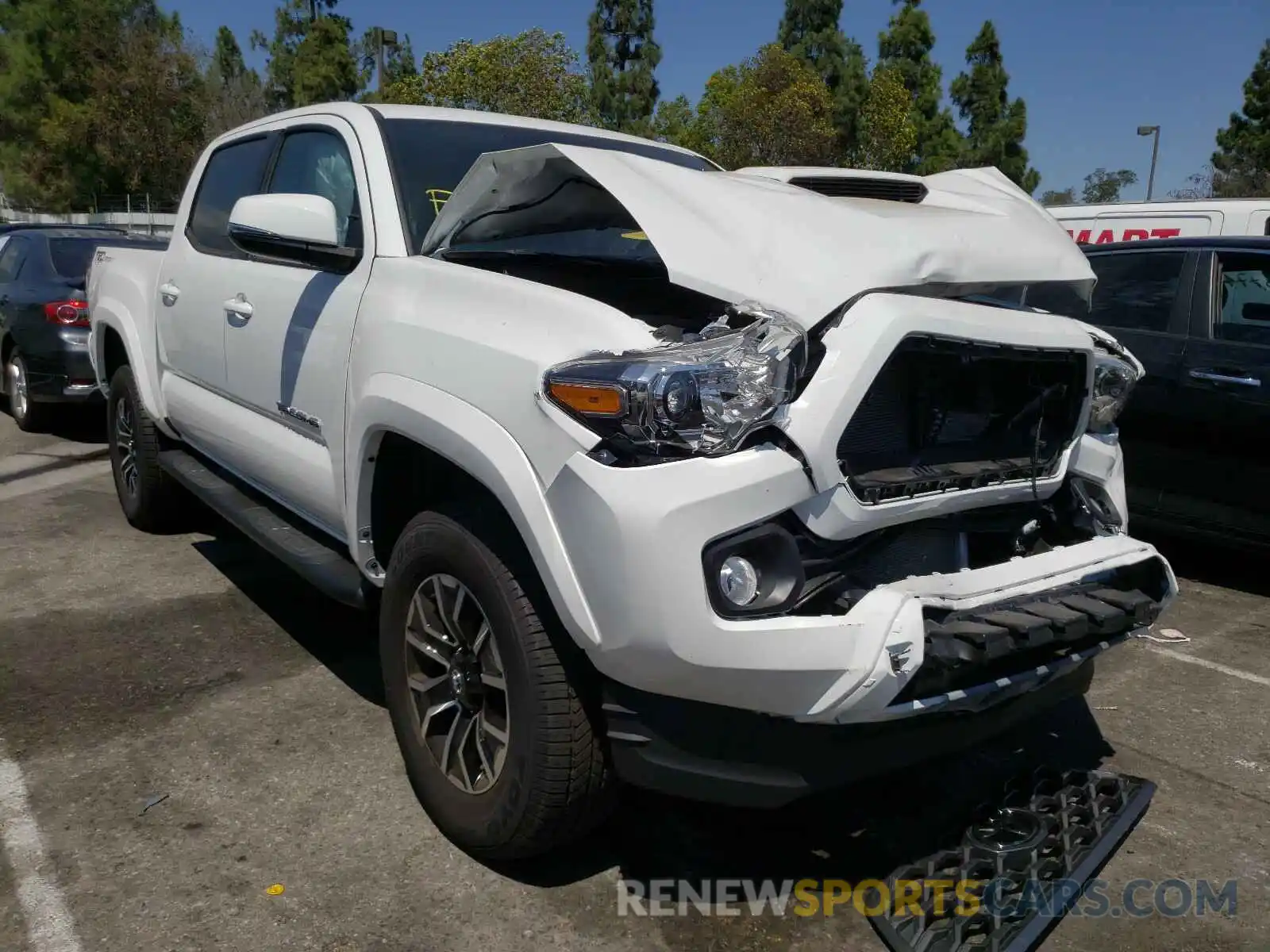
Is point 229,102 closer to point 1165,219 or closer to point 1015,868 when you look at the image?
point 1165,219

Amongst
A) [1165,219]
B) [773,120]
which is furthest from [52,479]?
[773,120]

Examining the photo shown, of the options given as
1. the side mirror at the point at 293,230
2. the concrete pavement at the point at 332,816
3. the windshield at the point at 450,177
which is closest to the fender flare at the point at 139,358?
the concrete pavement at the point at 332,816

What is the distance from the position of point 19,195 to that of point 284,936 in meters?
53.6

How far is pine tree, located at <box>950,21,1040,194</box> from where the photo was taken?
139ft

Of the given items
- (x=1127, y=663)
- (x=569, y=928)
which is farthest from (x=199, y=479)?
(x=1127, y=663)

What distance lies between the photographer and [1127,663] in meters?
4.39

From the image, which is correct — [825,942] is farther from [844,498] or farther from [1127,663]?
[1127,663]

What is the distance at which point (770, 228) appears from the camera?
2.44 m

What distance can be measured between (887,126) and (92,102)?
29.8 metres

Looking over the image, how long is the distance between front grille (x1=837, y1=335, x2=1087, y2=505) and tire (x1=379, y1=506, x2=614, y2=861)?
786 millimetres

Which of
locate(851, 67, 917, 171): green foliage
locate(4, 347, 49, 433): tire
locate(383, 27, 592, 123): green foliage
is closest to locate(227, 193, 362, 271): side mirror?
locate(4, 347, 49, 433): tire

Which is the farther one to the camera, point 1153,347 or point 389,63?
point 389,63

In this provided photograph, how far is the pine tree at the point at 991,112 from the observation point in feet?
139

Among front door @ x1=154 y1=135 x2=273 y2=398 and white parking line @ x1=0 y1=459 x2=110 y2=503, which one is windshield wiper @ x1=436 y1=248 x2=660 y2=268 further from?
white parking line @ x1=0 y1=459 x2=110 y2=503
